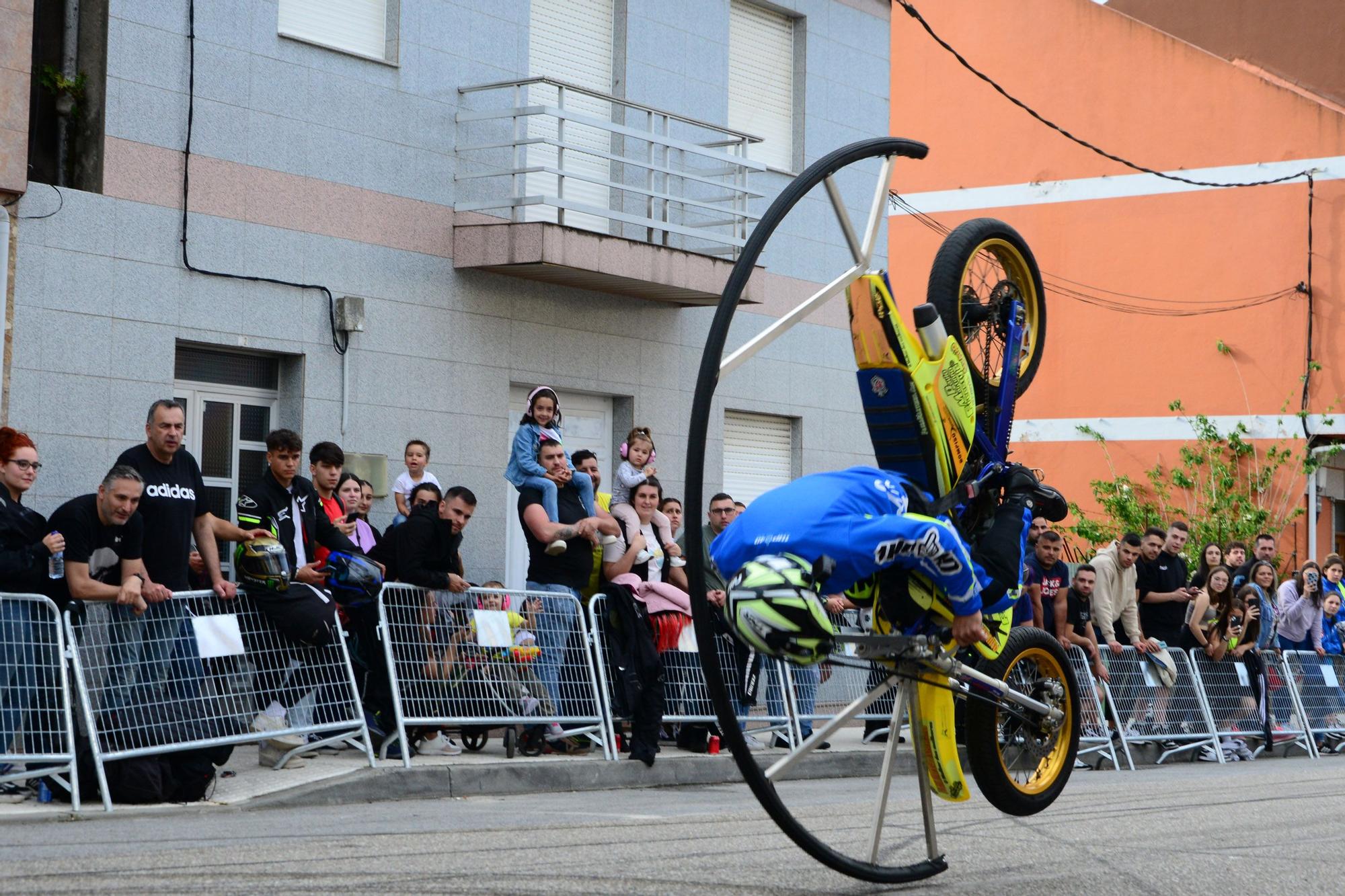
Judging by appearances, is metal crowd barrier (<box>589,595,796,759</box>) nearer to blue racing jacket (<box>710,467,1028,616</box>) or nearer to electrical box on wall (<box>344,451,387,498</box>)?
electrical box on wall (<box>344,451,387,498</box>)

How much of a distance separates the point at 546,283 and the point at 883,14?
7.03 m

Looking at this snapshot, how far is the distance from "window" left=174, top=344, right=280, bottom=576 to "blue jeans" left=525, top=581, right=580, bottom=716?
3326mm

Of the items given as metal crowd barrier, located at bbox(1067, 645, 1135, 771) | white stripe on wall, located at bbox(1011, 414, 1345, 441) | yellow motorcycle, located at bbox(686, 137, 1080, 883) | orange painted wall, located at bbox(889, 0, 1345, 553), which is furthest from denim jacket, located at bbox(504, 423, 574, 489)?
white stripe on wall, located at bbox(1011, 414, 1345, 441)

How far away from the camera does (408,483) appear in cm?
1466

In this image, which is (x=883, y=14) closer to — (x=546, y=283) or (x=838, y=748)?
(x=546, y=283)

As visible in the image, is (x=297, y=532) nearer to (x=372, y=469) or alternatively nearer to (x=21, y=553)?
(x=21, y=553)

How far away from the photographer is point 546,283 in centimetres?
1708

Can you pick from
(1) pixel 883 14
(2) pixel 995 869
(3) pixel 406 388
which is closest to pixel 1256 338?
(1) pixel 883 14

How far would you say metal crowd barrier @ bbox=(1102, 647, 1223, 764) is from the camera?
15.8 meters

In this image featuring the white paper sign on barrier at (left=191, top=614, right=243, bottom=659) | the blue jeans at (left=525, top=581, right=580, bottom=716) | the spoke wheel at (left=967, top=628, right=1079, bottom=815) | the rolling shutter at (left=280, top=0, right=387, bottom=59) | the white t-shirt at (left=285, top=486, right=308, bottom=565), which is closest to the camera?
the spoke wheel at (left=967, top=628, right=1079, bottom=815)

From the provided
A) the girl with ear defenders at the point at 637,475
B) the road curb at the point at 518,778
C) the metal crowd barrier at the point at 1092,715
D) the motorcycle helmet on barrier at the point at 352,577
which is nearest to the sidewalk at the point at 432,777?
the road curb at the point at 518,778

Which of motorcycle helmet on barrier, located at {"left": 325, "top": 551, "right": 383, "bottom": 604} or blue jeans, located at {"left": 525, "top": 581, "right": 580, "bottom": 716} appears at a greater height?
motorcycle helmet on barrier, located at {"left": 325, "top": 551, "right": 383, "bottom": 604}

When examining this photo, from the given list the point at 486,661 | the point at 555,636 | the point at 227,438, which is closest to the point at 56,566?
the point at 486,661

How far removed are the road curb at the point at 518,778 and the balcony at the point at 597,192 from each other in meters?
5.35
